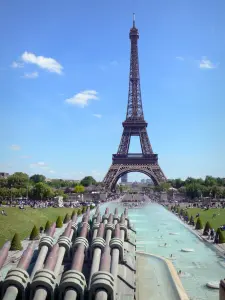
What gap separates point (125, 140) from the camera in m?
110

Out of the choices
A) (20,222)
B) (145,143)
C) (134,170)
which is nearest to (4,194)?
(20,222)

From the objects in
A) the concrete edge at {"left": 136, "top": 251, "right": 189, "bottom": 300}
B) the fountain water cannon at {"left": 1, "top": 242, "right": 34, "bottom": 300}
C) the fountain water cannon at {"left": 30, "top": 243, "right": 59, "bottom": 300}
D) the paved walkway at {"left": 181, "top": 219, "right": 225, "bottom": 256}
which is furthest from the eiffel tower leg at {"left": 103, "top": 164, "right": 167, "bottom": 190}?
the fountain water cannon at {"left": 30, "top": 243, "right": 59, "bottom": 300}

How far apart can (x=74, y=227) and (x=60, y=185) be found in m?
156

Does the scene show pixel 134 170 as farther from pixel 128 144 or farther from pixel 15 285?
pixel 15 285

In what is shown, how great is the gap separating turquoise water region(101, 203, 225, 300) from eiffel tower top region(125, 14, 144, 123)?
238ft

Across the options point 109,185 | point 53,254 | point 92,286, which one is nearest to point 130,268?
point 53,254

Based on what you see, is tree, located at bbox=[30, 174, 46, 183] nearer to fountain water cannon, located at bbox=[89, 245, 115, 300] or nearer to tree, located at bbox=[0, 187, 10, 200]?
tree, located at bbox=[0, 187, 10, 200]

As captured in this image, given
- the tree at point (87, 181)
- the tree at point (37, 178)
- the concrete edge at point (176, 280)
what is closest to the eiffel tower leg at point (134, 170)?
the tree at point (37, 178)

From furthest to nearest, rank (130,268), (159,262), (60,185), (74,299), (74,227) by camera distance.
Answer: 1. (60,185)
2. (159,262)
3. (74,227)
4. (130,268)
5. (74,299)

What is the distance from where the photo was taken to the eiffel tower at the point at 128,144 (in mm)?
105188

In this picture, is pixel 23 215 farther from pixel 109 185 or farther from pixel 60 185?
pixel 60 185

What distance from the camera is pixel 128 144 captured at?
10981cm

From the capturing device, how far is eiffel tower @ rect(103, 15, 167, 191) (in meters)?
105

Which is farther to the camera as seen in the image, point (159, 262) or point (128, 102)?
point (128, 102)
